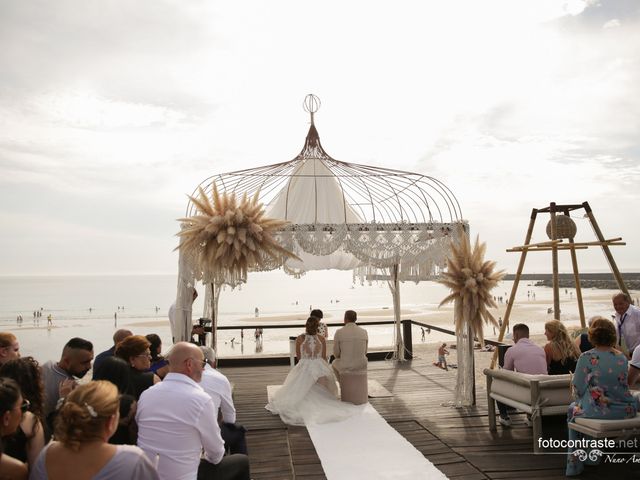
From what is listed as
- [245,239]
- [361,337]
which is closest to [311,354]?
[361,337]

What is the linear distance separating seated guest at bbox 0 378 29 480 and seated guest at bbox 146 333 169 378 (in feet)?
6.34

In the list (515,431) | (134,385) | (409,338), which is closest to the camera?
(134,385)

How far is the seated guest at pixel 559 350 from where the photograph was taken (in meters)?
5.69

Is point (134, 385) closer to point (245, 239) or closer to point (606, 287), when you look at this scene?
point (245, 239)

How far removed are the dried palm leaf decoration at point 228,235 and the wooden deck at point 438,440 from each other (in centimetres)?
202

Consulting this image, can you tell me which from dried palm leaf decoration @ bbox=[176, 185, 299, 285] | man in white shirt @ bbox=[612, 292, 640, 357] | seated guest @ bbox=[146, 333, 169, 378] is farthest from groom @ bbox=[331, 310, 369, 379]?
man in white shirt @ bbox=[612, 292, 640, 357]

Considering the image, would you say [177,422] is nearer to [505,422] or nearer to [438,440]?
[438,440]

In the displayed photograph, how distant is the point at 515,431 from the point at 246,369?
19.2 feet

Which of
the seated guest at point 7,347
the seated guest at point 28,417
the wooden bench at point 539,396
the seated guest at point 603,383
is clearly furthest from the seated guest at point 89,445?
the wooden bench at point 539,396

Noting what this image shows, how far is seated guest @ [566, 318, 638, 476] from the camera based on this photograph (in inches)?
161

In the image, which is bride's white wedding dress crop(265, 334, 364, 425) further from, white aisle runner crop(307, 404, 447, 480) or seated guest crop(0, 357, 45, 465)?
seated guest crop(0, 357, 45, 465)

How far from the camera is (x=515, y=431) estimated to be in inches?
220

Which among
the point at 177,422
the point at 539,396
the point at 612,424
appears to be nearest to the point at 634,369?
the point at 612,424

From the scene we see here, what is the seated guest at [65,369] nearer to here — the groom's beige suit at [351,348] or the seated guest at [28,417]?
the seated guest at [28,417]
